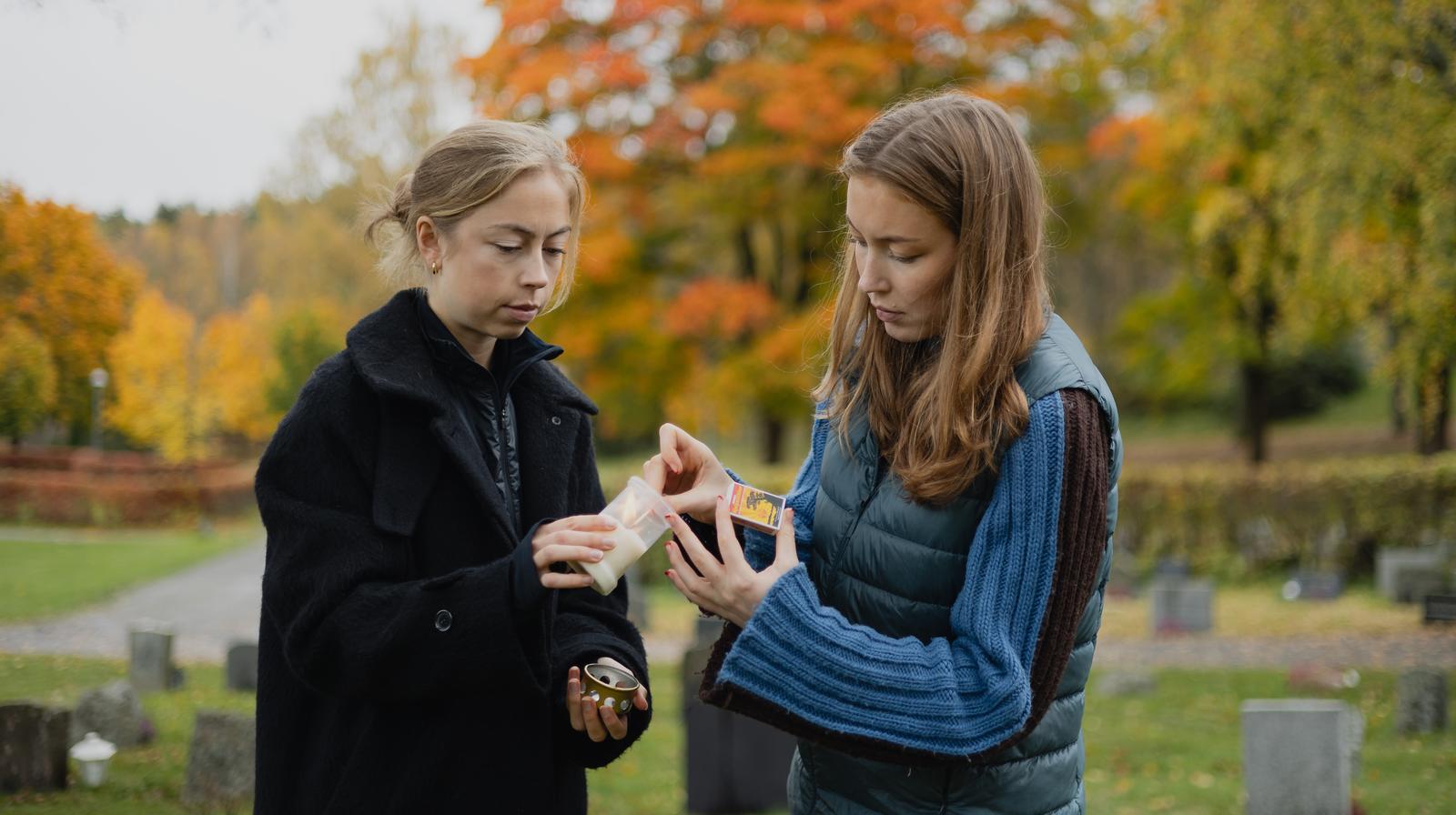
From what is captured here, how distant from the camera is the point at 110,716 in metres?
6.34

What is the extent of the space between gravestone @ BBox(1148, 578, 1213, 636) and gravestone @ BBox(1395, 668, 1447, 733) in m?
5.15

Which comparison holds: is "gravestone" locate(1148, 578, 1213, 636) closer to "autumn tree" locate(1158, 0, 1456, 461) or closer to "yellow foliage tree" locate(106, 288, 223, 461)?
"autumn tree" locate(1158, 0, 1456, 461)

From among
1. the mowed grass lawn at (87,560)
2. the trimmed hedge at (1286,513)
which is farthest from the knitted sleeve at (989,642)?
the trimmed hedge at (1286,513)

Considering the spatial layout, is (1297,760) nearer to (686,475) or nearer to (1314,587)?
(686,475)

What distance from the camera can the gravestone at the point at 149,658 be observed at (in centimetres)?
822

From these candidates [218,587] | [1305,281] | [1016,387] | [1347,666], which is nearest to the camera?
[1016,387]

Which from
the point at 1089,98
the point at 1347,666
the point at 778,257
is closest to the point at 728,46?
the point at 778,257

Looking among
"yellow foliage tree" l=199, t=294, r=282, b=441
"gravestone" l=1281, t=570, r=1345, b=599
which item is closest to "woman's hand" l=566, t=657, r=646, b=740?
"yellow foliage tree" l=199, t=294, r=282, b=441

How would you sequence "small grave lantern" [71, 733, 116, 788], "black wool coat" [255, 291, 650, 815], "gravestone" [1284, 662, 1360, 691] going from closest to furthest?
"black wool coat" [255, 291, 650, 815], "small grave lantern" [71, 733, 116, 788], "gravestone" [1284, 662, 1360, 691]

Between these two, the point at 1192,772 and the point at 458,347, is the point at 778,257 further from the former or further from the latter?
the point at 458,347

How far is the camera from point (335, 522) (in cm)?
226

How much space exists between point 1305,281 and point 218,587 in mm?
11520

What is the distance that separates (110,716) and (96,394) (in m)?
1.66

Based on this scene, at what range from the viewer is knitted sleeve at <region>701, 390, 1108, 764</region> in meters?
1.87
